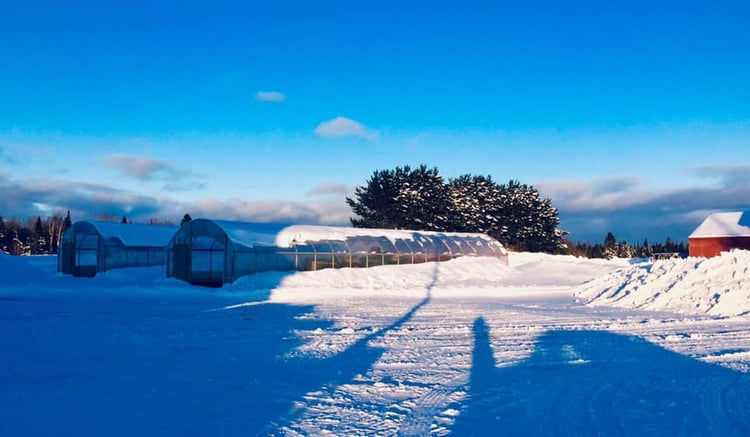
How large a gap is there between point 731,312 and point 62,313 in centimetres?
2038

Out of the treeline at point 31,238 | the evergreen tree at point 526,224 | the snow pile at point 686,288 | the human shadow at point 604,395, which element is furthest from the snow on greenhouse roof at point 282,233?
the treeline at point 31,238

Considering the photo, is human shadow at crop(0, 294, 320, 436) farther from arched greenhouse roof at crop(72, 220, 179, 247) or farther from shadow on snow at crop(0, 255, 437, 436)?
arched greenhouse roof at crop(72, 220, 179, 247)

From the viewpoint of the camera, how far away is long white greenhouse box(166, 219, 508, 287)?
29562 millimetres

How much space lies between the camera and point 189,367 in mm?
10375

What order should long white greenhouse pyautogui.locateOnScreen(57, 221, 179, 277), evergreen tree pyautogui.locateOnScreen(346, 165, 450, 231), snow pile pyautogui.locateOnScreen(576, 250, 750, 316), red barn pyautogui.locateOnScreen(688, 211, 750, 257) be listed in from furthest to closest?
evergreen tree pyautogui.locateOnScreen(346, 165, 450, 231) → red barn pyautogui.locateOnScreen(688, 211, 750, 257) → long white greenhouse pyautogui.locateOnScreen(57, 221, 179, 277) → snow pile pyautogui.locateOnScreen(576, 250, 750, 316)

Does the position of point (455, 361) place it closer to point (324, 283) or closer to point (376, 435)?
point (376, 435)

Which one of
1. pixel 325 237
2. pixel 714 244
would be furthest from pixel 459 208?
pixel 325 237

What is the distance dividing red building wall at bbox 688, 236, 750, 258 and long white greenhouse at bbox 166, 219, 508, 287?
26631 mm

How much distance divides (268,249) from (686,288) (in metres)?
18.0

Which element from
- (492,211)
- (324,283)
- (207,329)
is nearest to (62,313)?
(207,329)

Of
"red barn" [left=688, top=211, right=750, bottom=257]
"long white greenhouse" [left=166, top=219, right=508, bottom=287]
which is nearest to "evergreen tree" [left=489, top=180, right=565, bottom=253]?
"red barn" [left=688, top=211, right=750, bottom=257]

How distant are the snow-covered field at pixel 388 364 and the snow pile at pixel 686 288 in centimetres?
8

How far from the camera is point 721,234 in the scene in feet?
160

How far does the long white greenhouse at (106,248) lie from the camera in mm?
33625
